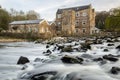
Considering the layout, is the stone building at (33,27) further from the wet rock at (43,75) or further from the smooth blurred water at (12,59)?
the wet rock at (43,75)

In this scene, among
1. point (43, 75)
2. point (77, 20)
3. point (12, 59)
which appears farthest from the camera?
point (77, 20)

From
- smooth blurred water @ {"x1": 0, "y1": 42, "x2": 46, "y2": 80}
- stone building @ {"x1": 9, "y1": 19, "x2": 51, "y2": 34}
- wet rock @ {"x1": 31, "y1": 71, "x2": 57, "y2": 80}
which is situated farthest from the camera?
stone building @ {"x1": 9, "y1": 19, "x2": 51, "y2": 34}

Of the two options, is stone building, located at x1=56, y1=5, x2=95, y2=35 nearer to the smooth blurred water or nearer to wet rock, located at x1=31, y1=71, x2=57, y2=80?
the smooth blurred water

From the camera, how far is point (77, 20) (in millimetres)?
75812

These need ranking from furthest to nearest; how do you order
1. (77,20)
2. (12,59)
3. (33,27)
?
(77,20) → (33,27) → (12,59)

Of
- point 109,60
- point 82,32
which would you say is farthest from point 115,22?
point 109,60

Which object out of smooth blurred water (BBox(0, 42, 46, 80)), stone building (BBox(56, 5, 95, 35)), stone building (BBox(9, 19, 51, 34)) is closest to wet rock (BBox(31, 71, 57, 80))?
smooth blurred water (BBox(0, 42, 46, 80))

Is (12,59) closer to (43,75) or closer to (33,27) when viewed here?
(43,75)

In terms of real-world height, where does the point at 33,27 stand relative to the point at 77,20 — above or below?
below

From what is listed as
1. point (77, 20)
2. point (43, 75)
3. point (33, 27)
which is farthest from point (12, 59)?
point (77, 20)

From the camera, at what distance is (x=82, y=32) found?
74250 millimetres

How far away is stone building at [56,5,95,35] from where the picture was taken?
72375mm

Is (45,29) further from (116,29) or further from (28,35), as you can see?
(116,29)

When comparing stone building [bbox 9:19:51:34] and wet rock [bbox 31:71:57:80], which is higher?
stone building [bbox 9:19:51:34]
